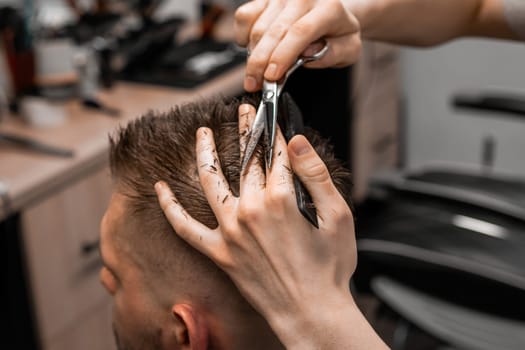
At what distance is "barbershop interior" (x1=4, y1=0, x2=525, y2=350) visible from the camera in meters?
1.50

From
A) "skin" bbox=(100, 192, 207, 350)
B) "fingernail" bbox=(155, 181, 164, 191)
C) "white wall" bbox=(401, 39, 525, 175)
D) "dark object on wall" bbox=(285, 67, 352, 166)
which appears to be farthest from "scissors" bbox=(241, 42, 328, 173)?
"white wall" bbox=(401, 39, 525, 175)

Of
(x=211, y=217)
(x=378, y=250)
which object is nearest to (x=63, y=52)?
(x=378, y=250)

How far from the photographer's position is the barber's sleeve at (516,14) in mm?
1156

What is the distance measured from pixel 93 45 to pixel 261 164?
147 centimetres

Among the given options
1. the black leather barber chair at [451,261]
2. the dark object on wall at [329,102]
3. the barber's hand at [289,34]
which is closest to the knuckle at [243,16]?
the barber's hand at [289,34]

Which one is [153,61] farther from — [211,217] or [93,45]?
[211,217]

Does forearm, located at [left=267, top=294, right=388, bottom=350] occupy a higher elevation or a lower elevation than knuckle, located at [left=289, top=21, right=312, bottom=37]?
lower

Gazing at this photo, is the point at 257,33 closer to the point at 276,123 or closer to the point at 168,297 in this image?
the point at 276,123

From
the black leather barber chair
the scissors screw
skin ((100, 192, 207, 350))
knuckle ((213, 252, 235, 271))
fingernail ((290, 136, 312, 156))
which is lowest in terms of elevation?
the black leather barber chair

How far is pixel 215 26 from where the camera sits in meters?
2.56

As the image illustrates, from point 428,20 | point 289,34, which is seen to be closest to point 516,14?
point 428,20

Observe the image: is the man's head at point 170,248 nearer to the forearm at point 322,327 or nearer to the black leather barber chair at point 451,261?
the forearm at point 322,327

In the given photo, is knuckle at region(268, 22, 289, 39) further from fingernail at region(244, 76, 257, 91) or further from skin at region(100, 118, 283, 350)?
skin at region(100, 118, 283, 350)

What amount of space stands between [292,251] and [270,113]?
17 cm
